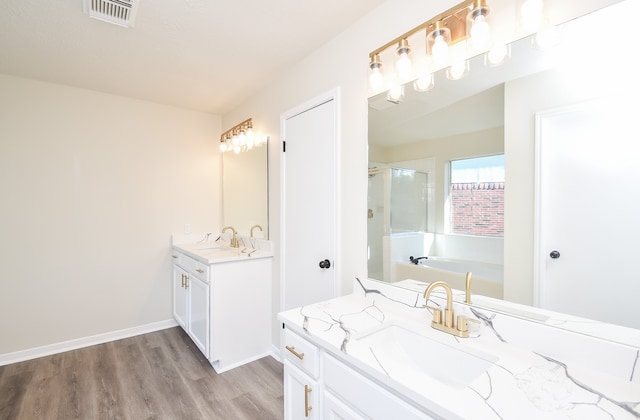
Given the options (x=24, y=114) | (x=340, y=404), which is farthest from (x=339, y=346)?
(x=24, y=114)

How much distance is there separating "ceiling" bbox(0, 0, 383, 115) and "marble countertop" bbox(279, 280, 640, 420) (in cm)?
166

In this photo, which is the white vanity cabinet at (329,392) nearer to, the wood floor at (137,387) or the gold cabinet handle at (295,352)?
the gold cabinet handle at (295,352)

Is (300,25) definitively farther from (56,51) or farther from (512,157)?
(56,51)

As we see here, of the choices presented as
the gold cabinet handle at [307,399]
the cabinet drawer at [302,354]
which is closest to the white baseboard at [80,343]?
the cabinet drawer at [302,354]

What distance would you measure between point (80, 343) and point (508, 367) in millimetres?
3486

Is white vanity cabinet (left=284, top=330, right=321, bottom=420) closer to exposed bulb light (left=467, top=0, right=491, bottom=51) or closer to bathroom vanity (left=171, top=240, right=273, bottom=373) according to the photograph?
bathroom vanity (left=171, top=240, right=273, bottom=373)

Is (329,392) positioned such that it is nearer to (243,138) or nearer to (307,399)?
(307,399)

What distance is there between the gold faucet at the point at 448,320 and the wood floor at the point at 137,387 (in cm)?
129

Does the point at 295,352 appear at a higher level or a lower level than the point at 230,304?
higher

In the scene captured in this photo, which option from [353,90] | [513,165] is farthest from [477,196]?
[353,90]

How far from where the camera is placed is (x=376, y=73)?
5.17 ft

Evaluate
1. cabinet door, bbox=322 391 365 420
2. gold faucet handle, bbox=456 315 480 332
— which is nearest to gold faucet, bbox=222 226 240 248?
cabinet door, bbox=322 391 365 420

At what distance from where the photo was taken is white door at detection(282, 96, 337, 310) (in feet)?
6.48

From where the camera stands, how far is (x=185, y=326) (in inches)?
113
